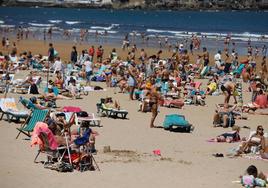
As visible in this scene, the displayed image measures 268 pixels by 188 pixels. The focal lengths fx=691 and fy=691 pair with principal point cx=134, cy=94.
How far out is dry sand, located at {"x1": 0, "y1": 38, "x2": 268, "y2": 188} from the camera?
11516 mm

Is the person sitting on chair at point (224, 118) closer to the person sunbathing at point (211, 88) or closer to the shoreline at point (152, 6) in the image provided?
the person sunbathing at point (211, 88)

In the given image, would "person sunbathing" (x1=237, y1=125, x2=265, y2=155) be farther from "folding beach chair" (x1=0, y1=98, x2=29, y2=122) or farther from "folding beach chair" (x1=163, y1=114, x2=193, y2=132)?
"folding beach chair" (x1=0, y1=98, x2=29, y2=122)

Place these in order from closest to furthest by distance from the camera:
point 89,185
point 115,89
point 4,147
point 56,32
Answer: point 89,185 < point 4,147 < point 115,89 < point 56,32

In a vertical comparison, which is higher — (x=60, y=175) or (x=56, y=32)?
(x=60, y=175)

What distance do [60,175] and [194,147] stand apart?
14.0 feet

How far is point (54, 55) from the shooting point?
29.0m

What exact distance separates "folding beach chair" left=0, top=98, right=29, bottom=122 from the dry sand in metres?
0.23

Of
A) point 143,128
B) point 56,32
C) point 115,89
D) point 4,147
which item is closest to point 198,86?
point 115,89

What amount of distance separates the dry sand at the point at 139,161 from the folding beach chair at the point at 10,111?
231mm

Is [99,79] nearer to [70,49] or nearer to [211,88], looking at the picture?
[211,88]

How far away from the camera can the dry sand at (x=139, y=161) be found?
1152 cm

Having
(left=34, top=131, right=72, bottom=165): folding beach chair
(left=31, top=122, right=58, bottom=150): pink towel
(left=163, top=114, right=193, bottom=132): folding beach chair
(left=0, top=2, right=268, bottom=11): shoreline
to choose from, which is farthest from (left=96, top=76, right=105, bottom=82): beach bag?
(left=0, top=2, right=268, bottom=11): shoreline

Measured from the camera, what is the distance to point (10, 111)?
1641 centimetres

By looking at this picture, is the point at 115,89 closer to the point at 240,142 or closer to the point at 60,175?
the point at 240,142
